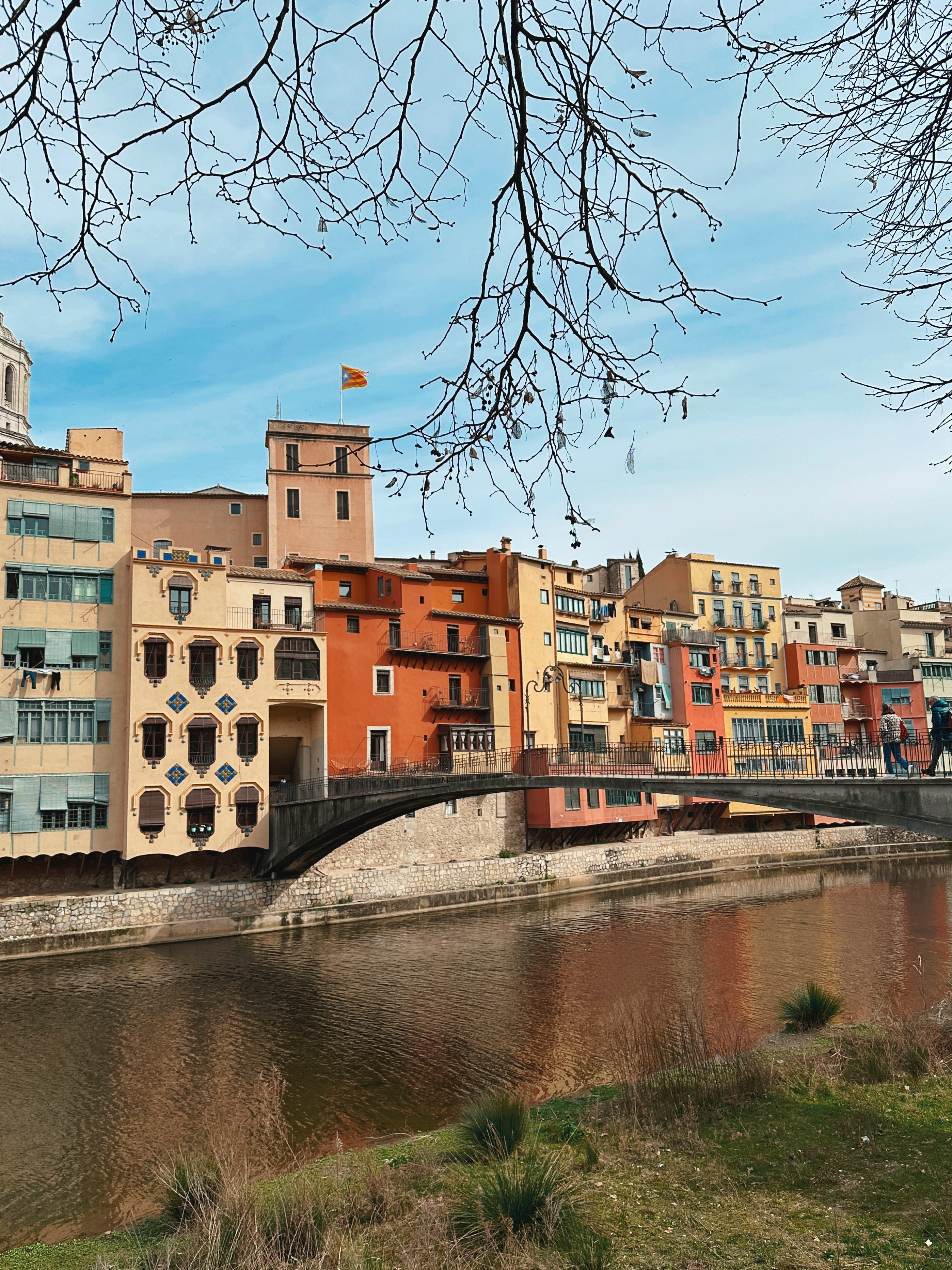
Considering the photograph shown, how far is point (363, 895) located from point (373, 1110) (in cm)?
1785

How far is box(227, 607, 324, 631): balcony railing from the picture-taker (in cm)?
3350

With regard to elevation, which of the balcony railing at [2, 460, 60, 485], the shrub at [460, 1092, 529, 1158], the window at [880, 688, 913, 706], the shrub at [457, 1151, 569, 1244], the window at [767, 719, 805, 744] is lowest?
the shrub at [460, 1092, 529, 1158]

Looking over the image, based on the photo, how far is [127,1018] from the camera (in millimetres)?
20078

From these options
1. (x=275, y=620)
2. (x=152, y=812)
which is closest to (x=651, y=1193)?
(x=152, y=812)

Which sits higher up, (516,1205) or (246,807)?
(246,807)

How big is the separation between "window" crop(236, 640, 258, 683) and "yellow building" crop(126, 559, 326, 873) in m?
0.04

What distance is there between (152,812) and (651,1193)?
80.0ft

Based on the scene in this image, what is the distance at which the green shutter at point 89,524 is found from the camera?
30.1 m

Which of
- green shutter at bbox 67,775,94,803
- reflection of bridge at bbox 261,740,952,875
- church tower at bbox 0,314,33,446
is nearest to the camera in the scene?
reflection of bridge at bbox 261,740,952,875

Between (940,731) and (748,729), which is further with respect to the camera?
(748,729)

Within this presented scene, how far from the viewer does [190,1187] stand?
28.5ft

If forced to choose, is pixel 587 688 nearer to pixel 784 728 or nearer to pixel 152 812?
pixel 784 728

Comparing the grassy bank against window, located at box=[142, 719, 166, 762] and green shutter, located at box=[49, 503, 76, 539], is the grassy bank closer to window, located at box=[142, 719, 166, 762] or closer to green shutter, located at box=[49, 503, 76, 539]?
window, located at box=[142, 719, 166, 762]

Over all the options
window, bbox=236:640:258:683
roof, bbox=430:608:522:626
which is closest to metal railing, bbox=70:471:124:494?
window, bbox=236:640:258:683
